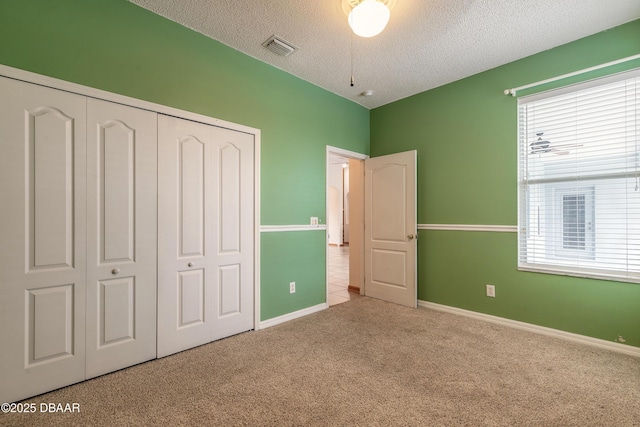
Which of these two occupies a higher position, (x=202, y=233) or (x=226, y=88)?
(x=226, y=88)

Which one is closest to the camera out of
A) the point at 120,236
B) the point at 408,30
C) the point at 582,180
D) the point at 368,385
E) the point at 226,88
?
the point at 368,385

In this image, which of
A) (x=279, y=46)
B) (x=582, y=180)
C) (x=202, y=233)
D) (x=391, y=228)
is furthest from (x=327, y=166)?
(x=582, y=180)

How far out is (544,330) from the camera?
108 inches

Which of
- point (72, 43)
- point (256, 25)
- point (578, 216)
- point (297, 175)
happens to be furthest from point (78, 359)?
point (578, 216)

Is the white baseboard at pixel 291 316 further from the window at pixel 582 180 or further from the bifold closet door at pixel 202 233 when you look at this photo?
the window at pixel 582 180

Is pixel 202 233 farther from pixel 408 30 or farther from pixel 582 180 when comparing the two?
pixel 582 180

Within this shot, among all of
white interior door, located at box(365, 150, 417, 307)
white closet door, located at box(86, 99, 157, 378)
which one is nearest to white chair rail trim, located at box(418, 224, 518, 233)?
white interior door, located at box(365, 150, 417, 307)

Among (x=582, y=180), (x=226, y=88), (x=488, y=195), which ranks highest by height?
(x=226, y=88)

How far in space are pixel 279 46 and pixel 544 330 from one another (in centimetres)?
387

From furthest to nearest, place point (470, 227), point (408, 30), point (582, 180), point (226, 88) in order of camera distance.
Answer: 1. point (470, 227)
2. point (226, 88)
3. point (582, 180)
4. point (408, 30)

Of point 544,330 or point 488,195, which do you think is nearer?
point 544,330

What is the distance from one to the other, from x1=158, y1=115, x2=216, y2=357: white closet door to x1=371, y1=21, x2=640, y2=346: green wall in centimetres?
269

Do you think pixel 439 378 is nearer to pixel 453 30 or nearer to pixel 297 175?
pixel 297 175

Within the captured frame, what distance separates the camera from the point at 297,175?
3.26 m
